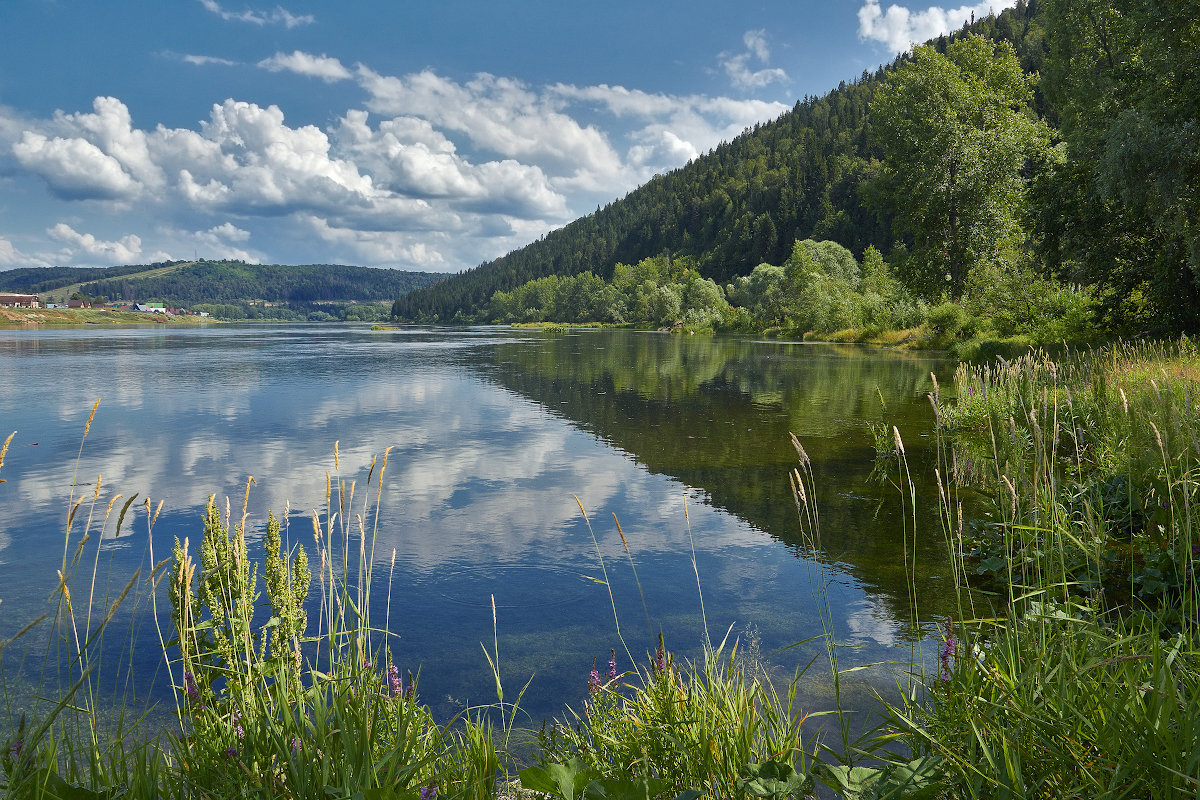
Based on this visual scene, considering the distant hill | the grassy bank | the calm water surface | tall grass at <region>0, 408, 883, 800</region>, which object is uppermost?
the distant hill

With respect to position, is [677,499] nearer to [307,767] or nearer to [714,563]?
[714,563]

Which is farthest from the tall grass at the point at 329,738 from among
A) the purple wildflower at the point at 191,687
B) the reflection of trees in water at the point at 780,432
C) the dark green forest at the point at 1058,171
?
the dark green forest at the point at 1058,171

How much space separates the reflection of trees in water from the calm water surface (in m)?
0.07

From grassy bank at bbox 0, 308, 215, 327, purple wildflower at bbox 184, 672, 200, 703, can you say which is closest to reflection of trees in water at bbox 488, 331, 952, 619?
purple wildflower at bbox 184, 672, 200, 703

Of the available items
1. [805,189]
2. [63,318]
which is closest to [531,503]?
[805,189]

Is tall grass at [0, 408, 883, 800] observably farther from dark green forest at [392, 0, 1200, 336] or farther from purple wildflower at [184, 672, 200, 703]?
dark green forest at [392, 0, 1200, 336]

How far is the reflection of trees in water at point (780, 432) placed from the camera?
909 centimetres

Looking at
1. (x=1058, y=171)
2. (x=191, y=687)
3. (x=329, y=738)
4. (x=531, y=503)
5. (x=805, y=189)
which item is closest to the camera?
(x=329, y=738)

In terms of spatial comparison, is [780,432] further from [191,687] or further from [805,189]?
[805,189]

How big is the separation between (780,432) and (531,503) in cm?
804

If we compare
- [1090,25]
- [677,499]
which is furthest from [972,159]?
[677,499]

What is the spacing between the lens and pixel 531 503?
37.2 feet

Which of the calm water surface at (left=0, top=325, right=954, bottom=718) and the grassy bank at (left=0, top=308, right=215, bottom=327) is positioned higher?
the grassy bank at (left=0, top=308, right=215, bottom=327)

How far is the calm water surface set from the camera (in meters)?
6.57
